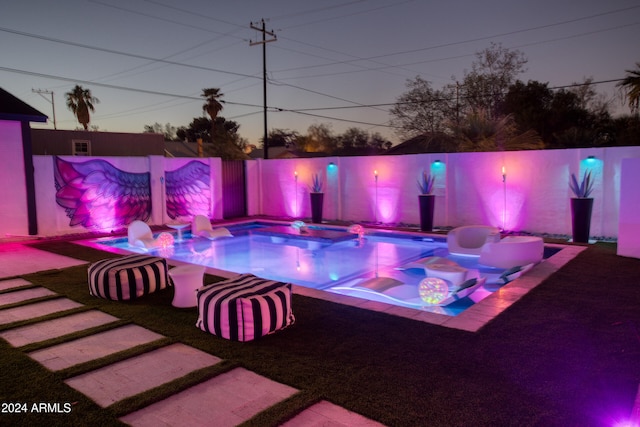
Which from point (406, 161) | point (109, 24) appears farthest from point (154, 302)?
point (109, 24)

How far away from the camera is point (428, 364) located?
3795 mm

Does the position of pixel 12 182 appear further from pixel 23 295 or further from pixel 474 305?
pixel 474 305

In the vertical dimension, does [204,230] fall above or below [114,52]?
below

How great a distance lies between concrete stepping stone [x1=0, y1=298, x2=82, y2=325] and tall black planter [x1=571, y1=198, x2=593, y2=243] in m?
9.68

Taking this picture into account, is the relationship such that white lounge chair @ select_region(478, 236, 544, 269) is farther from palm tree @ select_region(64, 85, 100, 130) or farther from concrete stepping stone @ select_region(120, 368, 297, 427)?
palm tree @ select_region(64, 85, 100, 130)

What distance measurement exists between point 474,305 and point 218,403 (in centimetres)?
340

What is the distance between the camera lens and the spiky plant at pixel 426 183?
12844 mm

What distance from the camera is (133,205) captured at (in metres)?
13.7

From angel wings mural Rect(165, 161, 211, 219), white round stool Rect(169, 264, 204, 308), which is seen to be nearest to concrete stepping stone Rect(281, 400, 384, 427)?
white round stool Rect(169, 264, 204, 308)

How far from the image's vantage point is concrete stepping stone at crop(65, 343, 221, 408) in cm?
345

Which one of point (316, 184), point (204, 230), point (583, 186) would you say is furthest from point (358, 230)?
point (583, 186)

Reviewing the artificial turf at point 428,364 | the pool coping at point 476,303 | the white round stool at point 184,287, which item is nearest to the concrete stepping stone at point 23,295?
the artificial turf at point 428,364

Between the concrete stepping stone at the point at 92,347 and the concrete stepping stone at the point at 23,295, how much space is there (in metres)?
2.06

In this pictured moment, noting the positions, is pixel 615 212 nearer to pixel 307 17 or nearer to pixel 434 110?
pixel 307 17
